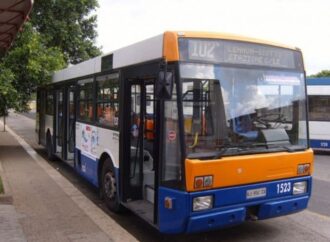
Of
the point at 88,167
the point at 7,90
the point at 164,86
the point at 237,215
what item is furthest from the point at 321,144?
the point at 164,86

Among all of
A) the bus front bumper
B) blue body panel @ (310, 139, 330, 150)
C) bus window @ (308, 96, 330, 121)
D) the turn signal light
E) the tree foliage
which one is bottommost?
blue body panel @ (310, 139, 330, 150)

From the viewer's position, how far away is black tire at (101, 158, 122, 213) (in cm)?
734

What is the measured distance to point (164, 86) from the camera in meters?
5.07

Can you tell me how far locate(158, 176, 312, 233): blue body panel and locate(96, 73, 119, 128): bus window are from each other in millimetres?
2251

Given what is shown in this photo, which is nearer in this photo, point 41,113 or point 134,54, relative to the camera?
point 134,54

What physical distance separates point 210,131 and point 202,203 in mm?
853

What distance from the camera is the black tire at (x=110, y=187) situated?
7344 millimetres

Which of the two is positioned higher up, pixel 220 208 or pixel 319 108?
pixel 319 108

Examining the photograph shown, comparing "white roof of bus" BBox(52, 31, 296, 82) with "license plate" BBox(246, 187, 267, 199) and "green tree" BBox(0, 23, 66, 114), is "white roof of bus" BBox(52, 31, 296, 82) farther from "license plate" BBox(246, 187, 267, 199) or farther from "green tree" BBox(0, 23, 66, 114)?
"green tree" BBox(0, 23, 66, 114)

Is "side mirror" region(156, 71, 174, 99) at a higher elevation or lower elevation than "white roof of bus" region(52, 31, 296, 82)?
lower

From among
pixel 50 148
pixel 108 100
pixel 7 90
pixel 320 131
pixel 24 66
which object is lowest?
pixel 50 148

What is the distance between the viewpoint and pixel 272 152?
580 cm

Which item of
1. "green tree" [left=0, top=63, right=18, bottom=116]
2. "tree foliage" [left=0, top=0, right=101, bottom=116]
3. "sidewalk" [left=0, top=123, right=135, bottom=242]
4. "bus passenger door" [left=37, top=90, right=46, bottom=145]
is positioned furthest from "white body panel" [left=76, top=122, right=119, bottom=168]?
"bus passenger door" [left=37, top=90, right=46, bottom=145]

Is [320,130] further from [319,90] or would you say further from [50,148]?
[50,148]
